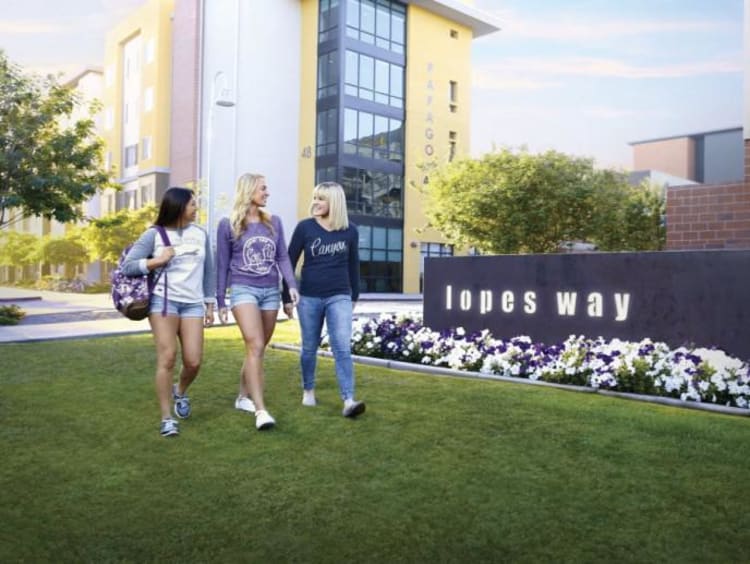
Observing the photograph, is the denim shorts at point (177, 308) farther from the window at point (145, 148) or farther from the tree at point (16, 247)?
the tree at point (16, 247)

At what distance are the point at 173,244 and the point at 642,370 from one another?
4719 mm

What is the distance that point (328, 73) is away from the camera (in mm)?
39281

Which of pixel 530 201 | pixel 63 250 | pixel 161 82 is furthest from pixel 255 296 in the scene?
pixel 63 250

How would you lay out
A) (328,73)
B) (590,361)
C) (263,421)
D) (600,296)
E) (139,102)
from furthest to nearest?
1. (139,102)
2. (328,73)
3. (600,296)
4. (590,361)
5. (263,421)

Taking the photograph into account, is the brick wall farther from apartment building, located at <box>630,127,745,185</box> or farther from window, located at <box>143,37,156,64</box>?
apartment building, located at <box>630,127,745,185</box>

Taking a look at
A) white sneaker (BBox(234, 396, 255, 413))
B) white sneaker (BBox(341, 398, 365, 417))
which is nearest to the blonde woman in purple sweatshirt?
white sneaker (BBox(234, 396, 255, 413))

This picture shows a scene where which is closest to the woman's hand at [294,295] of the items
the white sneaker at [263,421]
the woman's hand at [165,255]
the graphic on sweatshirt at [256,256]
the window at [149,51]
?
the graphic on sweatshirt at [256,256]

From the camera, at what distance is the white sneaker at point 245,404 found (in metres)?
6.00

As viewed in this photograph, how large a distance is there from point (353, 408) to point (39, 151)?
15.8 metres

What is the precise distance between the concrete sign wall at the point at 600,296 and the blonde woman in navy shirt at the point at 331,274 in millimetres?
3952

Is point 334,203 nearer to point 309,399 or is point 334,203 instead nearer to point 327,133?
point 309,399

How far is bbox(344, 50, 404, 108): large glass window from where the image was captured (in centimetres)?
3891

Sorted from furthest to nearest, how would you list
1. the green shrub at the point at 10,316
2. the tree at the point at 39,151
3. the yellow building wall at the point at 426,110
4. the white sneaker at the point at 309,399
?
1. the yellow building wall at the point at 426,110
2. the tree at the point at 39,151
3. the green shrub at the point at 10,316
4. the white sneaker at the point at 309,399

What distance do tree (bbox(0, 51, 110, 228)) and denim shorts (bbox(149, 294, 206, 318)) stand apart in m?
14.1
